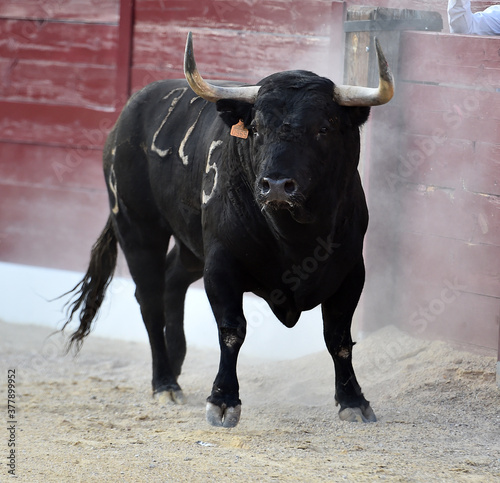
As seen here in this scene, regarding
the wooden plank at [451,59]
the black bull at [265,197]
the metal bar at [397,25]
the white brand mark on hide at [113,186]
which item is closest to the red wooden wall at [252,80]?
the wooden plank at [451,59]

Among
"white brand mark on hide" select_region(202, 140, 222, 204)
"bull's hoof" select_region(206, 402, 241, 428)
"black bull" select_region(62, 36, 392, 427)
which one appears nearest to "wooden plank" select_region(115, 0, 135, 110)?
"black bull" select_region(62, 36, 392, 427)

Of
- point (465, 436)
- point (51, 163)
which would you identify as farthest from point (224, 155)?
point (51, 163)

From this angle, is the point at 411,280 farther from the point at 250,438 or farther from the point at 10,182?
the point at 10,182

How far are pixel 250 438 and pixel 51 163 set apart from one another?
154 inches

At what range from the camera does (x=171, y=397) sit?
192 inches

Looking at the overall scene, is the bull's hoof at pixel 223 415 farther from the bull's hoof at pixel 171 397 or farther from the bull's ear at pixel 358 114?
the bull's ear at pixel 358 114

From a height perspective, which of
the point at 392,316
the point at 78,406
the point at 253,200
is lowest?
the point at 78,406

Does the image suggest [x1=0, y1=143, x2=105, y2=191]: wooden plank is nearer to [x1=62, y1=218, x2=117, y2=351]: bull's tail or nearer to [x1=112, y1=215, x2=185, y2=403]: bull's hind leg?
[x1=62, y1=218, x2=117, y2=351]: bull's tail

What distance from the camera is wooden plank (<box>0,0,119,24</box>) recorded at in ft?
22.2

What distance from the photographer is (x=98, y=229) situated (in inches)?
276

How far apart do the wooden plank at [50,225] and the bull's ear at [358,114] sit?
11.3 feet

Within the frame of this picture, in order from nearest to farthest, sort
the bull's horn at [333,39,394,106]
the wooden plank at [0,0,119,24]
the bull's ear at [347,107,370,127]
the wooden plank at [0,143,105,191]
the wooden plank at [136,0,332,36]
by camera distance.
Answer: the bull's horn at [333,39,394,106], the bull's ear at [347,107,370,127], the wooden plank at [136,0,332,36], the wooden plank at [0,0,119,24], the wooden plank at [0,143,105,191]

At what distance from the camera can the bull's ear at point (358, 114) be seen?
3814 mm

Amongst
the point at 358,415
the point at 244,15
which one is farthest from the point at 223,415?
the point at 244,15
